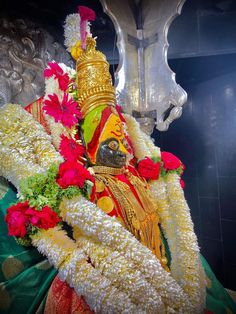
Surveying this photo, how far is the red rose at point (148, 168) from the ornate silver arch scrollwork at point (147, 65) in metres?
0.66

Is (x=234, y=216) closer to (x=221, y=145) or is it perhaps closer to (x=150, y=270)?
(x=221, y=145)

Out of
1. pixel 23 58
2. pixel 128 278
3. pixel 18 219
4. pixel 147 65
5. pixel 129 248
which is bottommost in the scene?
pixel 128 278

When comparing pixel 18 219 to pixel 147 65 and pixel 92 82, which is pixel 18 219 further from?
pixel 147 65

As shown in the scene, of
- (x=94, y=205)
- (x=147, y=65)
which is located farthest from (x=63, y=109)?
(x=147, y=65)

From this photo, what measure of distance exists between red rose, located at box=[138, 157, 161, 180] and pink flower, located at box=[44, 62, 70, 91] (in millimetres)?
702

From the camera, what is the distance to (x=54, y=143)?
5.39ft

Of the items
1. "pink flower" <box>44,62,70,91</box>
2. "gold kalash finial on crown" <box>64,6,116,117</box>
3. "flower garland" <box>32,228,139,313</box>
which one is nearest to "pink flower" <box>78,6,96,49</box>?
"gold kalash finial on crown" <box>64,6,116,117</box>

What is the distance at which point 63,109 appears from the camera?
1.74 meters

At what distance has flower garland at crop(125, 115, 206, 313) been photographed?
1.55 meters

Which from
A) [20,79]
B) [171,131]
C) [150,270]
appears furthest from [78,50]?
[171,131]

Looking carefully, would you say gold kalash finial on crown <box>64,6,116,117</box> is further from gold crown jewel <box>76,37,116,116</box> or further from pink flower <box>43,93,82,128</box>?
pink flower <box>43,93,82,128</box>

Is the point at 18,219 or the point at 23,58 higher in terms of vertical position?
the point at 23,58

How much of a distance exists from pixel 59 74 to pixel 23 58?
708mm

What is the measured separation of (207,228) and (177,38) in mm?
2059
